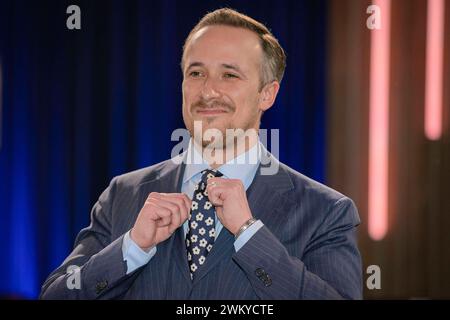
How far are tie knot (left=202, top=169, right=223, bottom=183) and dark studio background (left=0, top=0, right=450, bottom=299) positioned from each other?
569 millimetres

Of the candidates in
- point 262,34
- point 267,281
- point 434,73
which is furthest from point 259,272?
point 434,73

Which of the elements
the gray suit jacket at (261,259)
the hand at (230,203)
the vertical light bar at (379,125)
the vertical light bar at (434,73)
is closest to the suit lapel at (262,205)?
the gray suit jacket at (261,259)

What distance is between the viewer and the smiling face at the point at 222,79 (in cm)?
200

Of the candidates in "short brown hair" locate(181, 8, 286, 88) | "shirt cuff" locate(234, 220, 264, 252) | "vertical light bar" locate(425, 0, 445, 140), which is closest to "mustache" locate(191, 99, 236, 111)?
"short brown hair" locate(181, 8, 286, 88)

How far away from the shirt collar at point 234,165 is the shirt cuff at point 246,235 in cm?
29

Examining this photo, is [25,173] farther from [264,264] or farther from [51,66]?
[264,264]

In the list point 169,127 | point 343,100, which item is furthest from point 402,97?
point 169,127

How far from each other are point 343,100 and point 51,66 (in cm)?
145

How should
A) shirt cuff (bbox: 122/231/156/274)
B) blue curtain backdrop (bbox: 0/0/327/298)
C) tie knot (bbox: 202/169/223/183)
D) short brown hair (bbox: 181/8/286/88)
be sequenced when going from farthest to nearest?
blue curtain backdrop (bbox: 0/0/327/298) → short brown hair (bbox: 181/8/286/88) → tie knot (bbox: 202/169/223/183) → shirt cuff (bbox: 122/231/156/274)

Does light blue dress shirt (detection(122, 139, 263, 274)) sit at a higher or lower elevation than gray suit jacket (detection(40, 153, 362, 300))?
higher

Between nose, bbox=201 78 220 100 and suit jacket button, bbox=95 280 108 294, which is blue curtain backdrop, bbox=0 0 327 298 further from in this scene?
suit jacket button, bbox=95 280 108 294

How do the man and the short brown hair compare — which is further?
the short brown hair

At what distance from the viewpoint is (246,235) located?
5.64 ft

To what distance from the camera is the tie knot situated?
6.43 feet
